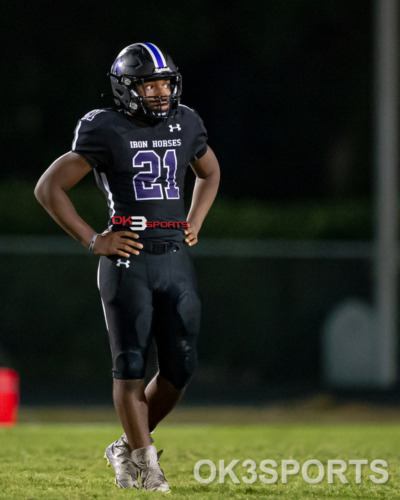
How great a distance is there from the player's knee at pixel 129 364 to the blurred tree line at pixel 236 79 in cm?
1269

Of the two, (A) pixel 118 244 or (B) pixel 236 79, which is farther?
(B) pixel 236 79

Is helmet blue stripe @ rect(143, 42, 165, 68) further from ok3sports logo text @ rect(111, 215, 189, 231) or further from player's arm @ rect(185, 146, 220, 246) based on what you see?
ok3sports logo text @ rect(111, 215, 189, 231)

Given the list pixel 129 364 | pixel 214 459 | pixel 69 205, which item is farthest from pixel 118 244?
pixel 214 459

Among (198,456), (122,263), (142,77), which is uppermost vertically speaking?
(142,77)

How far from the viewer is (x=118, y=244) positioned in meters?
5.83

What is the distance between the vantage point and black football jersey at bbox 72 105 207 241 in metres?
5.84

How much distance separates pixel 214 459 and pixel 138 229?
1.87 m

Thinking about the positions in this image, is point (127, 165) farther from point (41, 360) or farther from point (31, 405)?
point (41, 360)

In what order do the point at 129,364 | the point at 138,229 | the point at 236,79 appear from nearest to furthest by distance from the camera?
the point at 129,364 < the point at 138,229 < the point at 236,79

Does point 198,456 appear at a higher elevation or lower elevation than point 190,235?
lower

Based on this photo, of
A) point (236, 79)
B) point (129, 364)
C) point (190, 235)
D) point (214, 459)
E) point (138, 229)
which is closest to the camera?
point (129, 364)

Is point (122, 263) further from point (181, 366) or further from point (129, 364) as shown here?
point (181, 366)

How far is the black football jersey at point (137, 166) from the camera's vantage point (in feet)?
19.2

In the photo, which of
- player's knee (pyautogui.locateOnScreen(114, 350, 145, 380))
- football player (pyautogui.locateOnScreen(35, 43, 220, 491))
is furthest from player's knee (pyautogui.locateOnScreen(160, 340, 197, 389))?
player's knee (pyautogui.locateOnScreen(114, 350, 145, 380))
